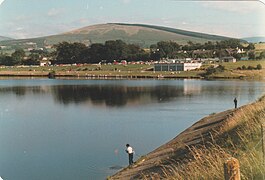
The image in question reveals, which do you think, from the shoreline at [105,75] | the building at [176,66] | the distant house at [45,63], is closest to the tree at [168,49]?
the building at [176,66]

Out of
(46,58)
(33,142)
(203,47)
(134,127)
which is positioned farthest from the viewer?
(46,58)

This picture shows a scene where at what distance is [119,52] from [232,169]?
35.2 m

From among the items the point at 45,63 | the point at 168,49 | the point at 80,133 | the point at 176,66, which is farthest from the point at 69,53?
the point at 80,133

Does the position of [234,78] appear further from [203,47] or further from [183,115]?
[183,115]

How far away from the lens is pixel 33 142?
8828 millimetres

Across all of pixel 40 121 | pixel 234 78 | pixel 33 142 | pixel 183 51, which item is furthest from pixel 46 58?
pixel 33 142

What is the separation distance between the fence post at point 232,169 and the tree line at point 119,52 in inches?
1244

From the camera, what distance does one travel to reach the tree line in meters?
36.0

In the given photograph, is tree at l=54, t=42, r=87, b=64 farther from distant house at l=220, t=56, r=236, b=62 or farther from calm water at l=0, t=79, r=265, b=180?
calm water at l=0, t=79, r=265, b=180

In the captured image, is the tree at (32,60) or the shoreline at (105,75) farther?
the tree at (32,60)

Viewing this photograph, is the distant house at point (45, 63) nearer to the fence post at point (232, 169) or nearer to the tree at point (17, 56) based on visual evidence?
the tree at point (17, 56)

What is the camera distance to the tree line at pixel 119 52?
36.0m

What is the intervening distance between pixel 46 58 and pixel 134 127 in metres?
40.9

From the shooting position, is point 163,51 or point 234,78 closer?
point 234,78
